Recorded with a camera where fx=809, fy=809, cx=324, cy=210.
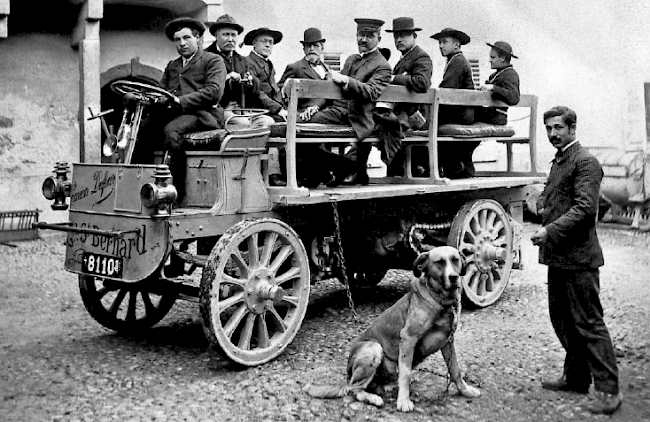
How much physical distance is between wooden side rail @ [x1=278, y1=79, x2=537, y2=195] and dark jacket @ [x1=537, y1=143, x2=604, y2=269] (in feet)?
6.20

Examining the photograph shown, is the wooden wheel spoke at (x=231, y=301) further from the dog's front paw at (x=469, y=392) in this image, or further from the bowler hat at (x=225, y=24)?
the bowler hat at (x=225, y=24)

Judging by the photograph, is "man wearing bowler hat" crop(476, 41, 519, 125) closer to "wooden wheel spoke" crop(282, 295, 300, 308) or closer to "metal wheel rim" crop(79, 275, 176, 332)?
"wooden wheel spoke" crop(282, 295, 300, 308)

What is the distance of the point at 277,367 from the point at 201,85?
2472 mm

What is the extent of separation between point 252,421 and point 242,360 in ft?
3.01

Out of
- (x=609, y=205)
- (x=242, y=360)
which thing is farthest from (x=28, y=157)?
(x=609, y=205)

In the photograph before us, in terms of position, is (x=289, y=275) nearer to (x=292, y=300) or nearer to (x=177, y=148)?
(x=292, y=300)

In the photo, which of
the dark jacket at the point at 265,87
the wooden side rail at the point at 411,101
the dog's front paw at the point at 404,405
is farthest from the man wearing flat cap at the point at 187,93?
the dog's front paw at the point at 404,405

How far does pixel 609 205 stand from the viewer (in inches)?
568

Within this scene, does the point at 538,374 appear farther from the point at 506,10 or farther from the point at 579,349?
the point at 506,10

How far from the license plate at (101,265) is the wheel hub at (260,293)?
919 millimetres

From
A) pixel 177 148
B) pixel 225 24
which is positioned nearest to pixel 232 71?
pixel 225 24

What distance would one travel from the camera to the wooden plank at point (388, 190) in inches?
240

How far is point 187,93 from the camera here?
676 centimetres

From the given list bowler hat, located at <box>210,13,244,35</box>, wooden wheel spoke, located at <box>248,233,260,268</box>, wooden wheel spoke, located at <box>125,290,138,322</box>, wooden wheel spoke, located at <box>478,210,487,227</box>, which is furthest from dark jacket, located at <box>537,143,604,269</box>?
bowler hat, located at <box>210,13,244,35</box>
